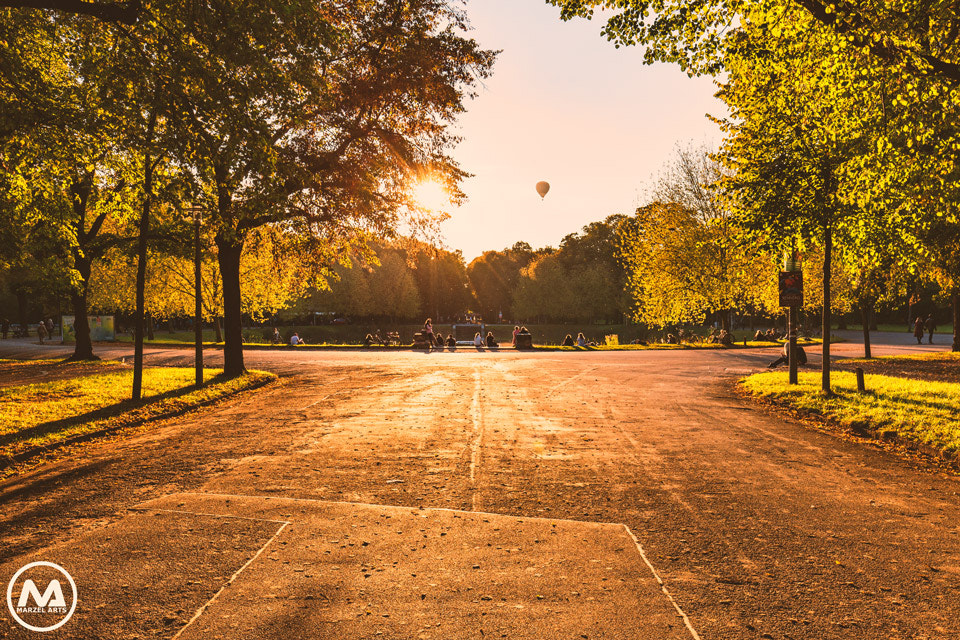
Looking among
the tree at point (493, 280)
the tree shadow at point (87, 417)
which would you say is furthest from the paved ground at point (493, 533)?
the tree at point (493, 280)

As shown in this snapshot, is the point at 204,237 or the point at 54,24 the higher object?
the point at 54,24

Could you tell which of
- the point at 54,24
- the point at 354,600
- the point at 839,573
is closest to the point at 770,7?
the point at 839,573

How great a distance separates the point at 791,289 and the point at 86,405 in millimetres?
17087

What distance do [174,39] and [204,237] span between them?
11.1 m

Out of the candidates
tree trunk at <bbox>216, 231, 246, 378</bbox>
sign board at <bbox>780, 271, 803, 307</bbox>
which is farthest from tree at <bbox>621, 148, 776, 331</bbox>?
tree trunk at <bbox>216, 231, 246, 378</bbox>

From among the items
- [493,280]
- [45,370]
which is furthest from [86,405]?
[493,280]

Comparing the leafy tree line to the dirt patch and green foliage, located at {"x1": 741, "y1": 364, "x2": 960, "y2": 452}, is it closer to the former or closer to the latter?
the dirt patch

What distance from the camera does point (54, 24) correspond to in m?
12.4

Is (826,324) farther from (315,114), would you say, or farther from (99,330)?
(99,330)

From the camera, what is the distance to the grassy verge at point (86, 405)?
28.9 ft

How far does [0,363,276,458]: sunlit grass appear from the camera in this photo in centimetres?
915

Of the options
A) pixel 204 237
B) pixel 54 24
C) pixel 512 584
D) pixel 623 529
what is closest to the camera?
pixel 512 584

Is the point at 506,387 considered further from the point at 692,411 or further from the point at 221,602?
the point at 221,602

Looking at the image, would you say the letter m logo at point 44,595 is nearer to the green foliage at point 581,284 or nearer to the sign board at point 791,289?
the sign board at point 791,289
